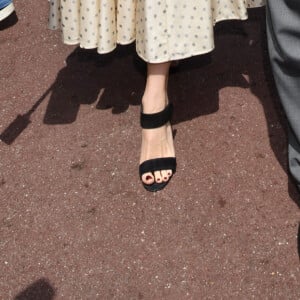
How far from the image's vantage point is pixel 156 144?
209cm

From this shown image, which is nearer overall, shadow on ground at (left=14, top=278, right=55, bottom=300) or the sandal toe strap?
shadow on ground at (left=14, top=278, right=55, bottom=300)

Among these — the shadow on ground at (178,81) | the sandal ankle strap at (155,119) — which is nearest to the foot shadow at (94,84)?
the shadow on ground at (178,81)

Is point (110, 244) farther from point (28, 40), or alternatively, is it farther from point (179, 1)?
point (28, 40)

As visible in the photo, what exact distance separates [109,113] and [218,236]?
842mm

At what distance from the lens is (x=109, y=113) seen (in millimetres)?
2357

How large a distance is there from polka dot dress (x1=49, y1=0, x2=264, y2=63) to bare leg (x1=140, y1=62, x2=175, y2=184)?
0.16m

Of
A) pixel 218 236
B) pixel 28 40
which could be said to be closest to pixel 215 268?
pixel 218 236

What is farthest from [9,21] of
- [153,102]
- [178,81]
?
[153,102]

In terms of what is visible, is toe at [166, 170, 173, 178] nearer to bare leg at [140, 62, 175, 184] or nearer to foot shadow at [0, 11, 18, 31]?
bare leg at [140, 62, 175, 184]

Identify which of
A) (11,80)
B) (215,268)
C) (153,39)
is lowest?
(215,268)

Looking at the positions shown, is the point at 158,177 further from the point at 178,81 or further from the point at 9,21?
the point at 9,21

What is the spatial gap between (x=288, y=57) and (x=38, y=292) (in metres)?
1.18

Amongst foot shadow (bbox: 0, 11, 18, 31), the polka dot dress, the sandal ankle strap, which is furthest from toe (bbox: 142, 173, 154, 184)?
foot shadow (bbox: 0, 11, 18, 31)

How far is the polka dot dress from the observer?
175 cm
